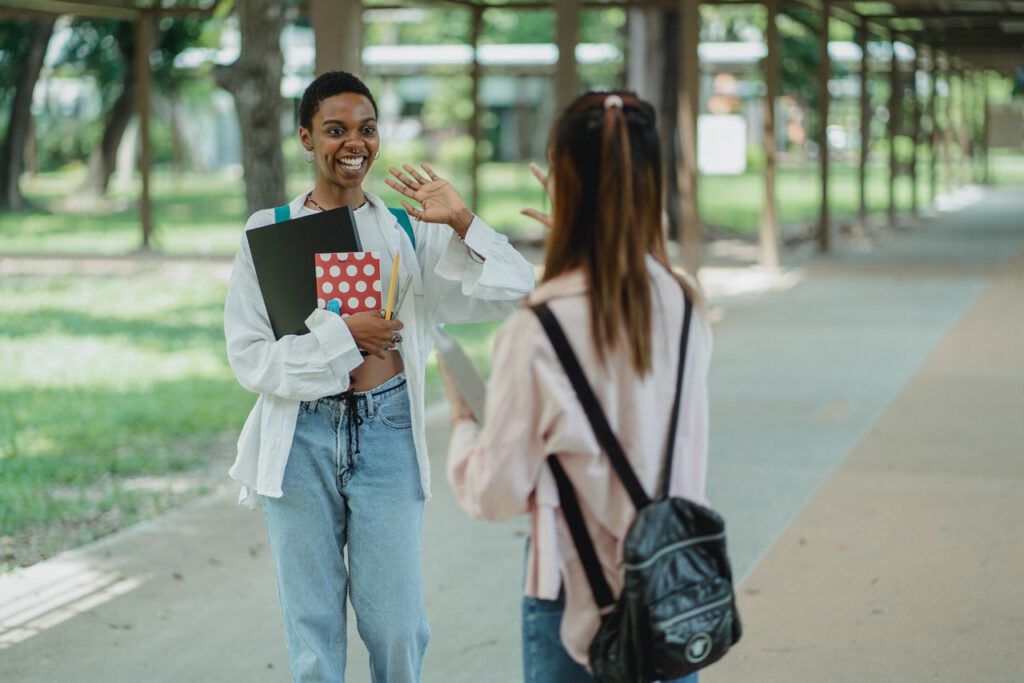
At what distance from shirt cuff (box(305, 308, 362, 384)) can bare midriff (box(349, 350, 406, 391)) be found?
0.13 meters

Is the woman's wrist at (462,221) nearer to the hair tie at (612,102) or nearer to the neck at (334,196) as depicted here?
the neck at (334,196)

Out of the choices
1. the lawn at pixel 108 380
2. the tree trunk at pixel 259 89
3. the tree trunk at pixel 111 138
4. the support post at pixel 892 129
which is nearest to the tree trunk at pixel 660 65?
the lawn at pixel 108 380

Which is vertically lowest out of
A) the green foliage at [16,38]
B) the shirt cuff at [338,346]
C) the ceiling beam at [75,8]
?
the shirt cuff at [338,346]

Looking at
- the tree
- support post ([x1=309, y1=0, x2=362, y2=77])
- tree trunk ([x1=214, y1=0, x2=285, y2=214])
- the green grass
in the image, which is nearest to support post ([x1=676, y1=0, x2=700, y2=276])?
support post ([x1=309, y1=0, x2=362, y2=77])

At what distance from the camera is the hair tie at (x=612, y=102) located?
104 inches

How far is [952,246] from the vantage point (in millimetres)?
23609

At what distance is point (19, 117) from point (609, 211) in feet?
101

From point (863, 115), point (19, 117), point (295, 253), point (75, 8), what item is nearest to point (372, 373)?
point (295, 253)

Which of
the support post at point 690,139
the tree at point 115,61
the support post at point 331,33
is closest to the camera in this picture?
the support post at point 331,33

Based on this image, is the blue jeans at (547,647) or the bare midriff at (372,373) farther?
the bare midriff at (372,373)

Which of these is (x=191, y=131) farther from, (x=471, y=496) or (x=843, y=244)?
(x=471, y=496)

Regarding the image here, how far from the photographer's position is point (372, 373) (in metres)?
3.61

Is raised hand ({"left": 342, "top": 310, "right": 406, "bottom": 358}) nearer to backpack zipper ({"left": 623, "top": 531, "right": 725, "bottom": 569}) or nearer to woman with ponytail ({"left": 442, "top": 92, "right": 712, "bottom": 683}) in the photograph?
woman with ponytail ({"left": 442, "top": 92, "right": 712, "bottom": 683})

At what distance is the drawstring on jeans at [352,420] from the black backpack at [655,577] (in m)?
0.97
